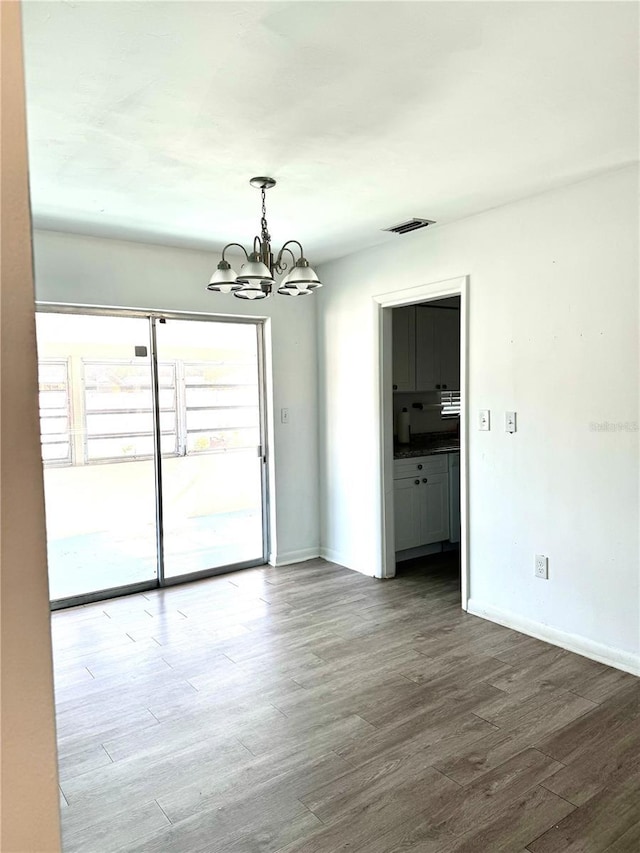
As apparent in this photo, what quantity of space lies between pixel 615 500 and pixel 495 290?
1.44 metres

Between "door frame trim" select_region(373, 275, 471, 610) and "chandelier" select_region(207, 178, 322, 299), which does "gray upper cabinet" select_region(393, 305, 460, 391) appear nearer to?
A: "door frame trim" select_region(373, 275, 471, 610)

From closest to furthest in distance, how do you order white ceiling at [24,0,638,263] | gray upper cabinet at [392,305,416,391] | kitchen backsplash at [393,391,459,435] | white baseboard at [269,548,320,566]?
white ceiling at [24,0,638,263] < white baseboard at [269,548,320,566] < gray upper cabinet at [392,305,416,391] < kitchen backsplash at [393,391,459,435]

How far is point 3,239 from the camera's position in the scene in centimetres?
66

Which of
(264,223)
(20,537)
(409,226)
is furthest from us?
(409,226)

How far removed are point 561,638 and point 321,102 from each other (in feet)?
10.0

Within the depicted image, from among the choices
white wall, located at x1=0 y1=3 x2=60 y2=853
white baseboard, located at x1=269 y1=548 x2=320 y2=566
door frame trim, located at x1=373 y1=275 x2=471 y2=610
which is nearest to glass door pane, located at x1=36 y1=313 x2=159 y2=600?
white baseboard, located at x1=269 y1=548 x2=320 y2=566

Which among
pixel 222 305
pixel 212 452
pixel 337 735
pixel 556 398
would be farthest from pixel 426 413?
pixel 337 735

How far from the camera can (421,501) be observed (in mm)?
5176

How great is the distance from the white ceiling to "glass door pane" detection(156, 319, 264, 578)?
4.71 ft

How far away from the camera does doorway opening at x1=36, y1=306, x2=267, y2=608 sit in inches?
169

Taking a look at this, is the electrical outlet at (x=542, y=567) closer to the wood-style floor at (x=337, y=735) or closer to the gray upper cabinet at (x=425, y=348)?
the wood-style floor at (x=337, y=735)

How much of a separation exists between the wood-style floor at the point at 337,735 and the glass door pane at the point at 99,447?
20.9 inches

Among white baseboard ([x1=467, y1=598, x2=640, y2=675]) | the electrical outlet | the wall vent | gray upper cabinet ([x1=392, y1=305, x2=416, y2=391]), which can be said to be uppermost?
the wall vent

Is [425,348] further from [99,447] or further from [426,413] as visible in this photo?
[99,447]
